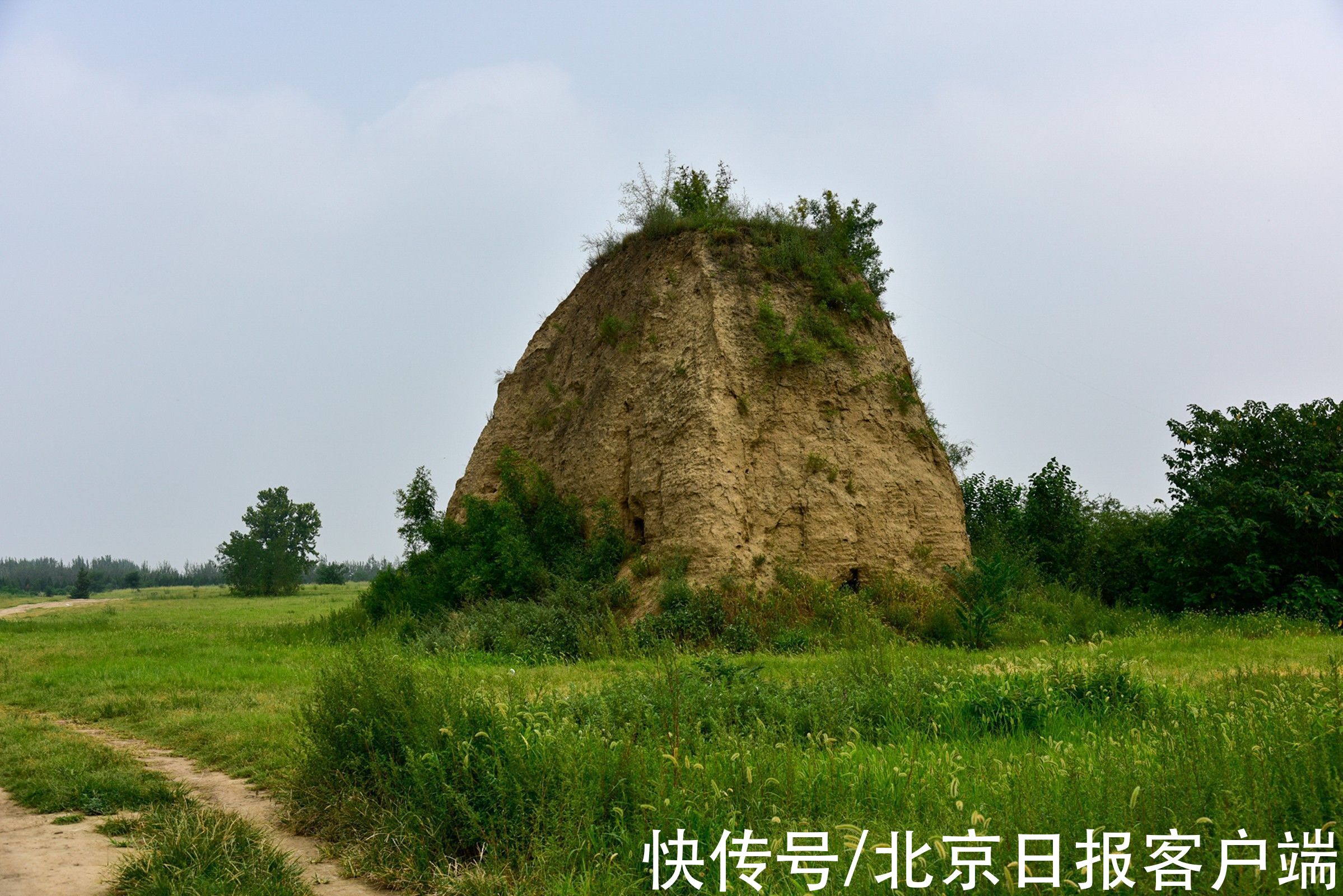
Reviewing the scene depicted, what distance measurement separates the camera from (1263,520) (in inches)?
616

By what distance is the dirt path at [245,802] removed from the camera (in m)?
4.61

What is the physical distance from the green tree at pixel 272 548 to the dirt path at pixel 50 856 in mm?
53658

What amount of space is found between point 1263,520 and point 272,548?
5734cm

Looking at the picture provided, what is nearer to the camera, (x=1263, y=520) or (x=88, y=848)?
(x=88, y=848)

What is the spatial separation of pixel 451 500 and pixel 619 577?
5905 mm

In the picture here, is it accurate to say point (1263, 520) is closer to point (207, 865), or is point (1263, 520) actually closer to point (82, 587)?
point (207, 865)

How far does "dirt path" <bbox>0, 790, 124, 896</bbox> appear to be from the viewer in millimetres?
4434

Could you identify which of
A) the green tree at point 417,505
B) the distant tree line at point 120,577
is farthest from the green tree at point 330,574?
the green tree at point 417,505

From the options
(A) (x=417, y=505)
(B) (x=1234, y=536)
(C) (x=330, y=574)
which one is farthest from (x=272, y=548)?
(B) (x=1234, y=536)

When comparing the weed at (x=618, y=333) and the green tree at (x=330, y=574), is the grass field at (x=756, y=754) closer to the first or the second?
the weed at (x=618, y=333)

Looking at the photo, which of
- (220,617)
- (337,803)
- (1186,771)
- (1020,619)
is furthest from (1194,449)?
(220,617)

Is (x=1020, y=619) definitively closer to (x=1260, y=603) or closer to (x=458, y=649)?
(x=1260, y=603)

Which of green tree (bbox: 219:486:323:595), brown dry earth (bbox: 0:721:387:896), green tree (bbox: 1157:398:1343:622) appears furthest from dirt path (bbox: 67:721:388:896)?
green tree (bbox: 219:486:323:595)

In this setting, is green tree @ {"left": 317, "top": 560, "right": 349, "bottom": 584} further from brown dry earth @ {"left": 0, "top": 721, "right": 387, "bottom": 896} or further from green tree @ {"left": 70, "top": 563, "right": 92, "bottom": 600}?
brown dry earth @ {"left": 0, "top": 721, "right": 387, "bottom": 896}
